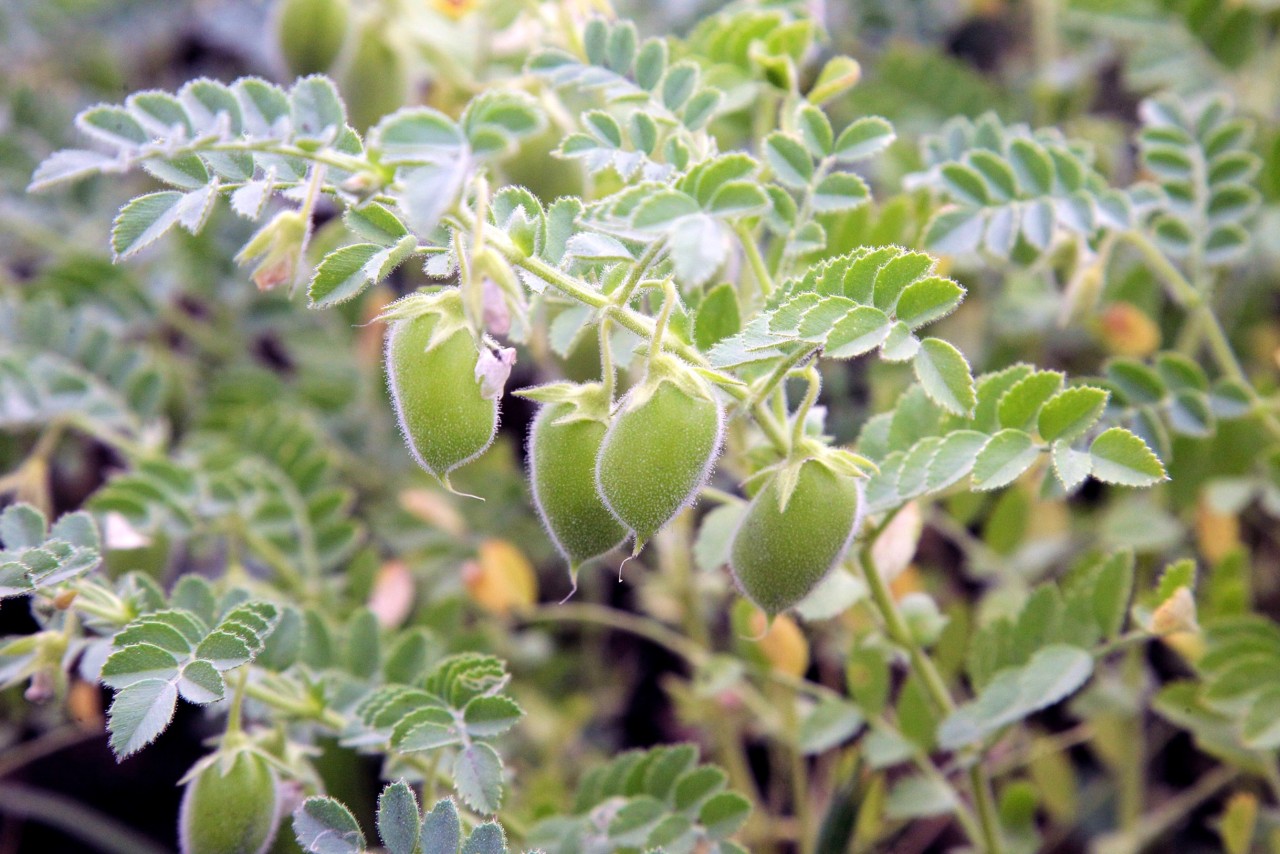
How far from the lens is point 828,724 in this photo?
3.99ft

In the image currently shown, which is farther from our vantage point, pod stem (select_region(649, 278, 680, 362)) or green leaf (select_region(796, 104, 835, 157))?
green leaf (select_region(796, 104, 835, 157))

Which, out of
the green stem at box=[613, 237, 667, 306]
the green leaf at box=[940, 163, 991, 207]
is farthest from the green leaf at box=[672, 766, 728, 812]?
the green leaf at box=[940, 163, 991, 207]

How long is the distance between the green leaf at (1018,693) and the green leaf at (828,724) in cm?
15

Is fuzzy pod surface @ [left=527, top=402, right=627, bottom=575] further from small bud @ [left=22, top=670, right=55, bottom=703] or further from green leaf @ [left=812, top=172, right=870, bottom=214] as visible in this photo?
small bud @ [left=22, top=670, right=55, bottom=703]

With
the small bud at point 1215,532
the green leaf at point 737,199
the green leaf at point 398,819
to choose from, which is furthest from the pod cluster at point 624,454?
the small bud at point 1215,532

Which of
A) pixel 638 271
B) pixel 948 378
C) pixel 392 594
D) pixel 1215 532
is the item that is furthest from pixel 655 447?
pixel 1215 532

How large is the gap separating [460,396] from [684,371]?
0.53ft

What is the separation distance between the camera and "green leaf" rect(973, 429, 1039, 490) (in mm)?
870

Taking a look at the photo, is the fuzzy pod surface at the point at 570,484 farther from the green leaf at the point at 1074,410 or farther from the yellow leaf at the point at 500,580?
the yellow leaf at the point at 500,580

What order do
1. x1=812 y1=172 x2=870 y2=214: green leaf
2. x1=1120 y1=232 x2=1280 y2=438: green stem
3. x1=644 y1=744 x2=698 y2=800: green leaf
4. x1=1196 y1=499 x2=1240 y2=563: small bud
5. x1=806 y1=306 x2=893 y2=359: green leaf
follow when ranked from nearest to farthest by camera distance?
1. x1=806 y1=306 x2=893 y2=359: green leaf
2. x1=812 y1=172 x2=870 y2=214: green leaf
3. x1=644 y1=744 x2=698 y2=800: green leaf
4. x1=1120 y1=232 x2=1280 y2=438: green stem
5. x1=1196 y1=499 x2=1240 y2=563: small bud

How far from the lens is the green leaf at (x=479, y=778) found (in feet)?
2.91

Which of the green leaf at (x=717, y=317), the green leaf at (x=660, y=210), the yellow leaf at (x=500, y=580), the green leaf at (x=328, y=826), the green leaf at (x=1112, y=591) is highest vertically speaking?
the green leaf at (x=660, y=210)

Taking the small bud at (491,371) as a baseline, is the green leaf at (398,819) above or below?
below

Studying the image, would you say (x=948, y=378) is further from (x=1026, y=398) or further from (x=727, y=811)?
(x=727, y=811)
